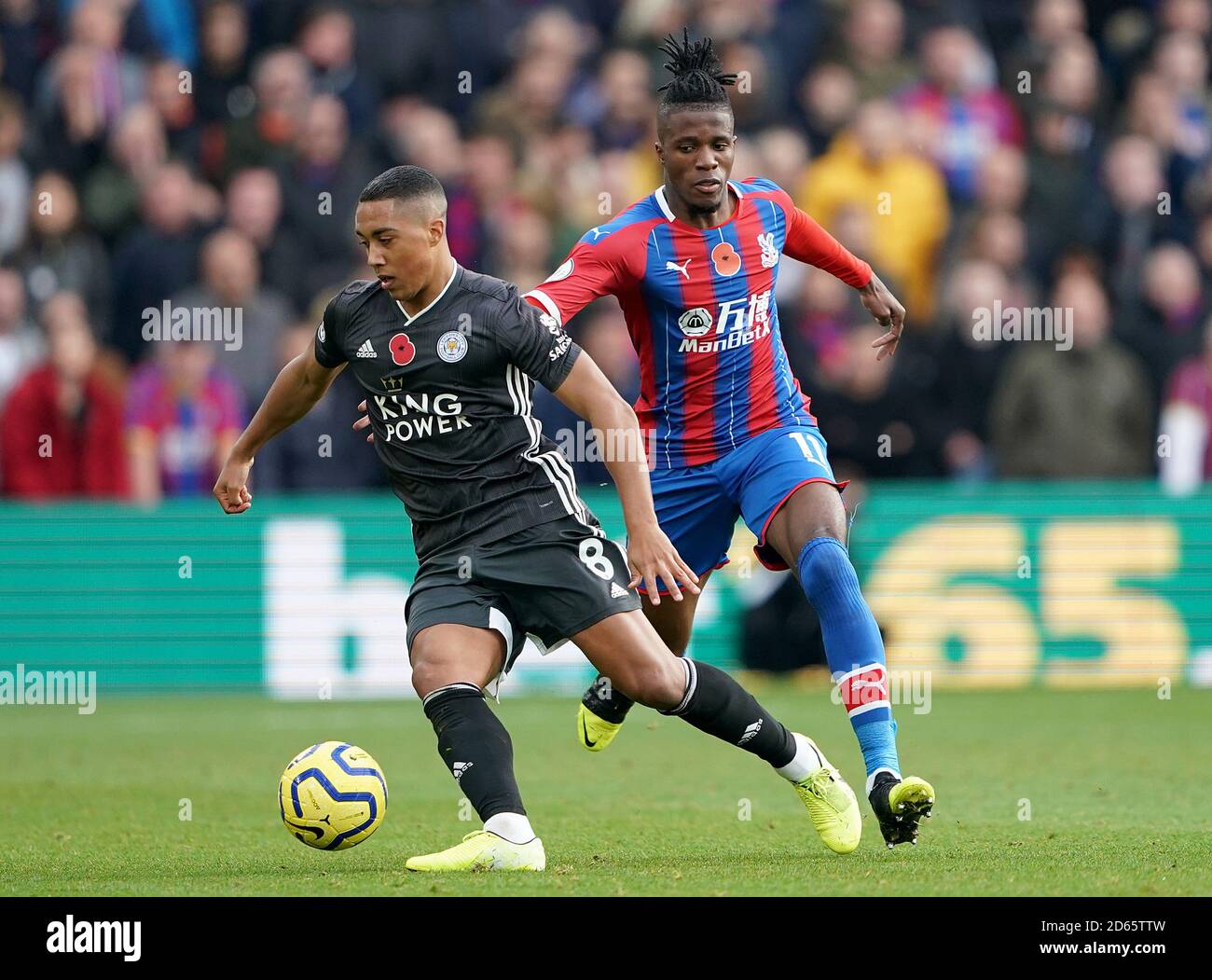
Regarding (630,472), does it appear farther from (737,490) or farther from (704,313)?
(704,313)

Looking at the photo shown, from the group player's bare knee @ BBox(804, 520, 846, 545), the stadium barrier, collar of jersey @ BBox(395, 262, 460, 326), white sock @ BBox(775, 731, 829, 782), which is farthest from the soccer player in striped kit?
the stadium barrier

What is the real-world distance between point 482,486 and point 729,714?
1.16 m

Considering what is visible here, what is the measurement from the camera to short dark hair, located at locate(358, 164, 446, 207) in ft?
20.9

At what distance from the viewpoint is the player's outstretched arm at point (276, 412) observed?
22.4 feet

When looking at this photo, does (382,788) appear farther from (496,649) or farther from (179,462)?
(179,462)

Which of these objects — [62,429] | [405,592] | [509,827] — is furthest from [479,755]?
[62,429]

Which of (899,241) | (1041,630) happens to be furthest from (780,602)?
(899,241)

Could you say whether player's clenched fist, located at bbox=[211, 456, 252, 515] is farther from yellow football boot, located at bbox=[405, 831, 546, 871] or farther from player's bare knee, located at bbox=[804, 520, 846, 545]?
player's bare knee, located at bbox=[804, 520, 846, 545]

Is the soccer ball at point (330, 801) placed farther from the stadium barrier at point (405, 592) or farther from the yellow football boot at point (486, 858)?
the stadium barrier at point (405, 592)

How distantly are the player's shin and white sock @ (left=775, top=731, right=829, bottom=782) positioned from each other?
116cm

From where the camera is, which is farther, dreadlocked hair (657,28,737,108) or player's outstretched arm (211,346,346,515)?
dreadlocked hair (657,28,737,108)

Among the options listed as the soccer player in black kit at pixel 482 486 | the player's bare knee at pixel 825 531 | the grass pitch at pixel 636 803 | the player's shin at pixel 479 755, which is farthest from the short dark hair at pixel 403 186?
the grass pitch at pixel 636 803

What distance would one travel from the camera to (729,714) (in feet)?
22.3

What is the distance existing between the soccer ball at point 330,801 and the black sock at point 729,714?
3.44ft
